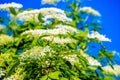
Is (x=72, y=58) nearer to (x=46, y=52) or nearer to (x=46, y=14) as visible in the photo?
(x=46, y=52)

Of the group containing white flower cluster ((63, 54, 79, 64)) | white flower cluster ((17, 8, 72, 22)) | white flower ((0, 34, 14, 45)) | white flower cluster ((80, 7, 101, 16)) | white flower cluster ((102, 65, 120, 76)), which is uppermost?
white flower cluster ((80, 7, 101, 16))

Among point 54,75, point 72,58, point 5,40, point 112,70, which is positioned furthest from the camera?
point 112,70

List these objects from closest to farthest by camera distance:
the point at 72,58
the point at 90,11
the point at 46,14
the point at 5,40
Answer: the point at 72,58
the point at 5,40
the point at 46,14
the point at 90,11

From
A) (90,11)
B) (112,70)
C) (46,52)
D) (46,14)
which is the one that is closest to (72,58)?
(46,52)

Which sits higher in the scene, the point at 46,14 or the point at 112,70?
the point at 46,14

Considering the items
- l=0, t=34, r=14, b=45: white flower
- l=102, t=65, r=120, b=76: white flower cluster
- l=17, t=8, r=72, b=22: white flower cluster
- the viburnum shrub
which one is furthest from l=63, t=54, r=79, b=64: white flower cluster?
l=102, t=65, r=120, b=76: white flower cluster

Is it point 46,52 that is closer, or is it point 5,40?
point 46,52

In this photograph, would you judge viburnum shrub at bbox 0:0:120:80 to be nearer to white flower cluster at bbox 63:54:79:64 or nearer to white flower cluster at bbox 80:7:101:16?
white flower cluster at bbox 63:54:79:64

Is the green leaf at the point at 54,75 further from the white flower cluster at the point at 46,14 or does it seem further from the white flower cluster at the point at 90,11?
the white flower cluster at the point at 90,11

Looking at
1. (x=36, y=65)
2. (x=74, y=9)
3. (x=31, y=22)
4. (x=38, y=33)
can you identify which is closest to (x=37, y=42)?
(x=38, y=33)

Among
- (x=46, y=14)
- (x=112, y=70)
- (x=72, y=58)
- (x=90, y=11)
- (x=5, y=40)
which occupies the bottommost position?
(x=72, y=58)

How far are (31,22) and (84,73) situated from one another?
0.73 m

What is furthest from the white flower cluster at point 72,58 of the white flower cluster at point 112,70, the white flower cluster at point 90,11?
the white flower cluster at point 90,11

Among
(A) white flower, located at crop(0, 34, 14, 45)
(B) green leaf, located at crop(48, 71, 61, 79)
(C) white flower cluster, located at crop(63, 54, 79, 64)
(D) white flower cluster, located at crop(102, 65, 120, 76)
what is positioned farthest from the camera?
(D) white flower cluster, located at crop(102, 65, 120, 76)
